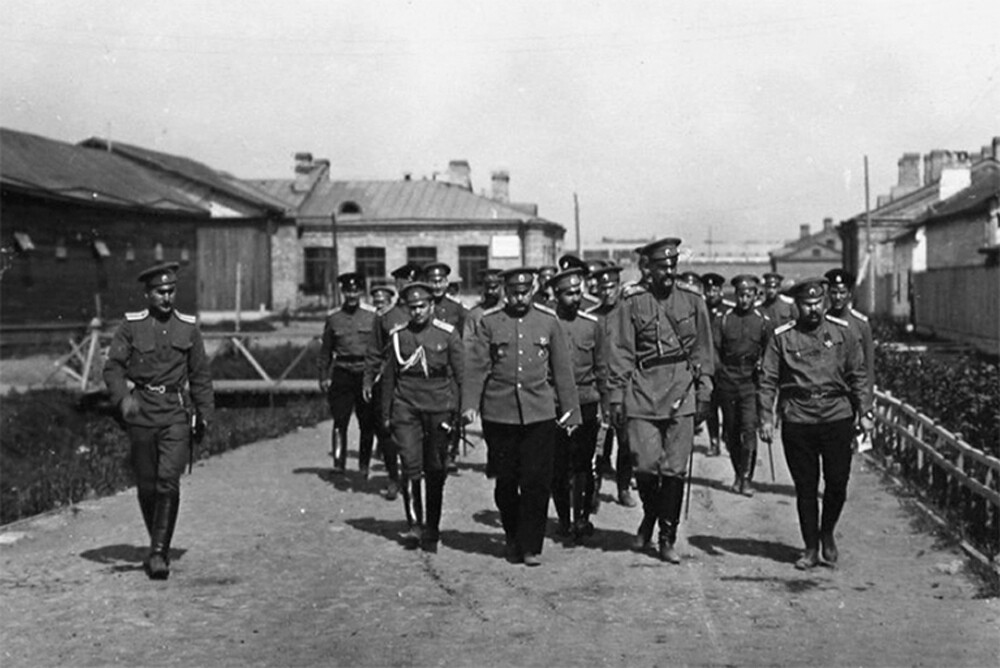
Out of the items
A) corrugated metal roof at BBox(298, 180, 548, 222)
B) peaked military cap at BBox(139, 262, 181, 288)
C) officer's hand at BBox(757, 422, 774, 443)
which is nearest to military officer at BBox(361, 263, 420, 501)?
peaked military cap at BBox(139, 262, 181, 288)

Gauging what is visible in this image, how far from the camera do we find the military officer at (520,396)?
861 cm

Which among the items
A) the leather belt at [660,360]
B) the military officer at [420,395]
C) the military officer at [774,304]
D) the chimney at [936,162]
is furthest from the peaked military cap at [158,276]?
the chimney at [936,162]

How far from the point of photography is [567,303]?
990cm

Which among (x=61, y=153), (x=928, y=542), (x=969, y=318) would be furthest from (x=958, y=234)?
(x=928, y=542)

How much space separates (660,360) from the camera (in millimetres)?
8625

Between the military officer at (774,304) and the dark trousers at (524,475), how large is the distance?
16.2 feet

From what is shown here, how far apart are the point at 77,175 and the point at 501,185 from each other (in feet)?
106

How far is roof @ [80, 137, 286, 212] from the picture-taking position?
169 feet

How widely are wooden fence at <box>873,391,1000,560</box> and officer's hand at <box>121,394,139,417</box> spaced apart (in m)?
5.47

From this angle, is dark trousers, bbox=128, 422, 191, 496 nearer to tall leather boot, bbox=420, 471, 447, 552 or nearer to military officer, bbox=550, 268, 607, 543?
tall leather boot, bbox=420, 471, 447, 552

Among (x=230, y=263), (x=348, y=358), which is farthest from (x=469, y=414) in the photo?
(x=230, y=263)

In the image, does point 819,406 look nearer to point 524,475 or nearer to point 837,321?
point 837,321

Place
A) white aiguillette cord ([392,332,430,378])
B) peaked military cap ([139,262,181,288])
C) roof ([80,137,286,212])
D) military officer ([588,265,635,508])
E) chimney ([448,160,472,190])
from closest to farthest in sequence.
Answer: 1. peaked military cap ([139,262,181,288])
2. white aiguillette cord ([392,332,430,378])
3. military officer ([588,265,635,508])
4. roof ([80,137,286,212])
5. chimney ([448,160,472,190])

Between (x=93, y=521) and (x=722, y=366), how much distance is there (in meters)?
5.91
